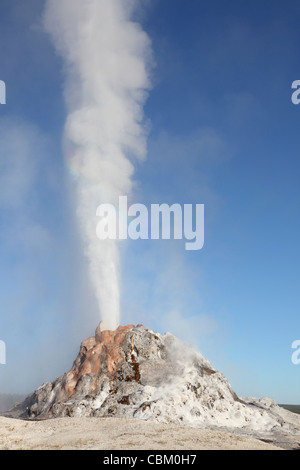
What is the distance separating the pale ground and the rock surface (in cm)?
891

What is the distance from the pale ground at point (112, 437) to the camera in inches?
1084

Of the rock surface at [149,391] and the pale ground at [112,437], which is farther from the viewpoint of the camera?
the rock surface at [149,391]

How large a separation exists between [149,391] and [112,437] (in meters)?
17.6

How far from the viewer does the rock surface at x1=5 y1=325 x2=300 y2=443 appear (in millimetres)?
44312

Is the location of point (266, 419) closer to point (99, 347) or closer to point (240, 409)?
point (240, 409)

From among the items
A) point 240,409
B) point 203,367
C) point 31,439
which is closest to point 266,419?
point 240,409

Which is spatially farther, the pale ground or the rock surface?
the rock surface

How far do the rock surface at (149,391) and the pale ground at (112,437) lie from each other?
29.2 feet

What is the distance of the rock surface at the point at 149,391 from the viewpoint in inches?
1745

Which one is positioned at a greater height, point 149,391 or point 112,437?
point 112,437

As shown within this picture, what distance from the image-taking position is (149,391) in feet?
154

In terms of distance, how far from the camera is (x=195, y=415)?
147 feet

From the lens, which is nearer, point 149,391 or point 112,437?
point 112,437

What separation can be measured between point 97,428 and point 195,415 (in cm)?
1562
